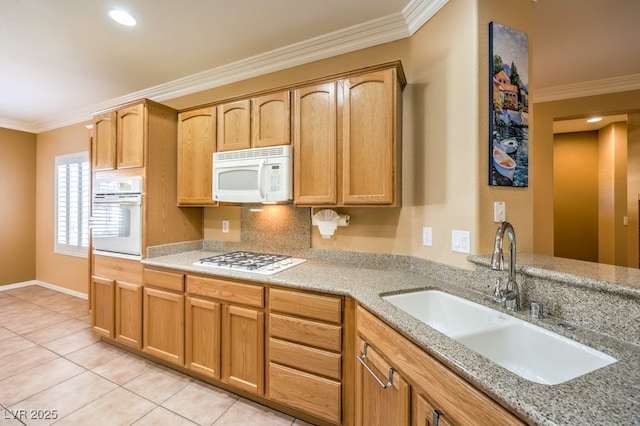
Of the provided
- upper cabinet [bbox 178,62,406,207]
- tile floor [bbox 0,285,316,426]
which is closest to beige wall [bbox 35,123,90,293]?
tile floor [bbox 0,285,316,426]

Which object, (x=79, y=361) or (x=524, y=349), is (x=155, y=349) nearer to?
(x=79, y=361)

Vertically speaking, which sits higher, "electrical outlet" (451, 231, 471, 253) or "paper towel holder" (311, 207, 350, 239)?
"paper towel holder" (311, 207, 350, 239)

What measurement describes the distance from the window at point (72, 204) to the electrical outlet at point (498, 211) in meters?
4.91

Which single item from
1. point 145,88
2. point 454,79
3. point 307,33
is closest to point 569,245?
point 454,79

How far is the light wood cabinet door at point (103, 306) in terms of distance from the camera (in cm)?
260

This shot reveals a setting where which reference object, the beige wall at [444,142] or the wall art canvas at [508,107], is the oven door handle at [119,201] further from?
the wall art canvas at [508,107]

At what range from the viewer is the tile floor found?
1812 millimetres

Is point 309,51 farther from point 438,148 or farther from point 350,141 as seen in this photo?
point 438,148

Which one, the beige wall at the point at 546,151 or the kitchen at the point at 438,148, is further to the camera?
the beige wall at the point at 546,151

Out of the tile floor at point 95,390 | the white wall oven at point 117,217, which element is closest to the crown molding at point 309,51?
the white wall oven at point 117,217

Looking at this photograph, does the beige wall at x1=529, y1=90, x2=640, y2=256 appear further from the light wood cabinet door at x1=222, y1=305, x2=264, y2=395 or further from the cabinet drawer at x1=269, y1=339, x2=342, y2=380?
the light wood cabinet door at x1=222, y1=305, x2=264, y2=395

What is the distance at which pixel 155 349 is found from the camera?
7.63ft

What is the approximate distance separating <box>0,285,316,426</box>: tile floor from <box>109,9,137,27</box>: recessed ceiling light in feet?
9.16

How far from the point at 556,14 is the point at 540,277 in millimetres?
2046
